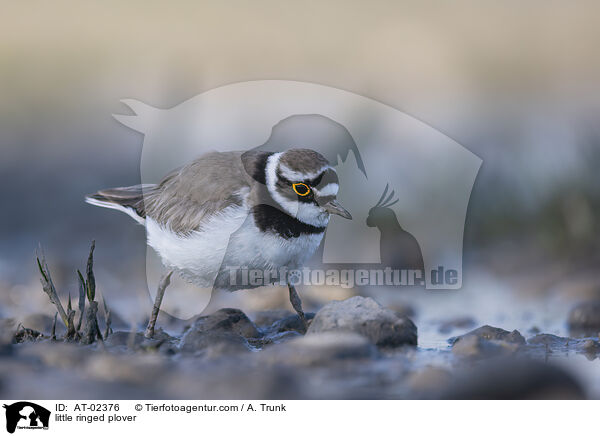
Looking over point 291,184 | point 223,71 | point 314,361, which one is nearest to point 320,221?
point 291,184

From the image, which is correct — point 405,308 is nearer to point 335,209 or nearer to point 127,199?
point 335,209

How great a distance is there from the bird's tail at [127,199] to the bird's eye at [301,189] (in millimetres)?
1483

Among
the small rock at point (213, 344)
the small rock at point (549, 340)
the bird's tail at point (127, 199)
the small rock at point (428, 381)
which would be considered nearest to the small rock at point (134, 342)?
the small rock at point (213, 344)

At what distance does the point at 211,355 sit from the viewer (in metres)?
4.52

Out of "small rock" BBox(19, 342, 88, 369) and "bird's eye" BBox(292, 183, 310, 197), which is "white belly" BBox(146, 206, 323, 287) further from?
"small rock" BBox(19, 342, 88, 369)

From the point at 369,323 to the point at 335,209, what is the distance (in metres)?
0.89

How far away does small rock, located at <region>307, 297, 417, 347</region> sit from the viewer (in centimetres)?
444

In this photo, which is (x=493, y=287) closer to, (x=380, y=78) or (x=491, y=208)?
(x=491, y=208)

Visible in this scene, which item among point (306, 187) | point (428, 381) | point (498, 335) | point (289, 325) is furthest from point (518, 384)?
point (289, 325)

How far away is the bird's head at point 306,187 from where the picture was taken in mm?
4883

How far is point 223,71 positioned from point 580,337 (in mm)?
4365

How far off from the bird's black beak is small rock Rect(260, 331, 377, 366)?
924 mm

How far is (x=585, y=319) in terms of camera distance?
17.8 feet

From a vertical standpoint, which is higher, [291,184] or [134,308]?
[291,184]
